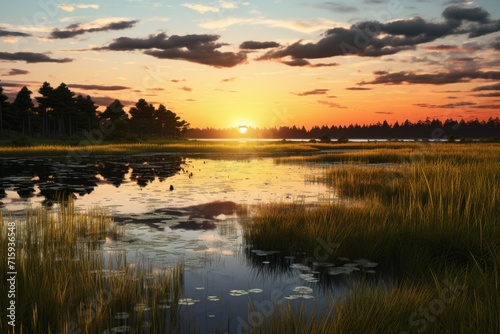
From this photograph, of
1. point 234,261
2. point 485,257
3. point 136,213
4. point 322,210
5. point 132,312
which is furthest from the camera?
point 136,213

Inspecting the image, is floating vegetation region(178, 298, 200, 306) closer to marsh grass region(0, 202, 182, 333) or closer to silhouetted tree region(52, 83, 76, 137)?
marsh grass region(0, 202, 182, 333)

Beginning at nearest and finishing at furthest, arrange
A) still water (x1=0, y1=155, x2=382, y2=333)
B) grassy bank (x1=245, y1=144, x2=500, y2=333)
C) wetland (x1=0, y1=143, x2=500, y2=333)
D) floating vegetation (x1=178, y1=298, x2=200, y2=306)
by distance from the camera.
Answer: grassy bank (x1=245, y1=144, x2=500, y2=333), wetland (x1=0, y1=143, x2=500, y2=333), floating vegetation (x1=178, y1=298, x2=200, y2=306), still water (x1=0, y1=155, x2=382, y2=333)

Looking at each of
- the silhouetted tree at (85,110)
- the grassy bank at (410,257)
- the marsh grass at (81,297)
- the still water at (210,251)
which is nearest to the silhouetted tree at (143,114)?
the silhouetted tree at (85,110)

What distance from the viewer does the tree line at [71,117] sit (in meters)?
86.9

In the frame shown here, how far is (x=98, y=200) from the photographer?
17328mm

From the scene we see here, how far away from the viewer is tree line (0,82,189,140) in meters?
86.9

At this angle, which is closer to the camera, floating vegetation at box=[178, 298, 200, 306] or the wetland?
the wetland

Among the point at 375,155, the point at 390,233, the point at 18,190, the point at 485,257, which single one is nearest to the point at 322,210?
the point at 390,233

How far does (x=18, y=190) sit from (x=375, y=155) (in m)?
30.8

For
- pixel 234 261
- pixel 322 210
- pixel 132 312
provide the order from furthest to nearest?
pixel 322 210 < pixel 234 261 < pixel 132 312

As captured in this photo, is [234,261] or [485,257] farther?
[234,261]

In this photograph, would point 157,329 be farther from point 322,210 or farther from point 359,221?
point 322,210

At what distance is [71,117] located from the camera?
100m

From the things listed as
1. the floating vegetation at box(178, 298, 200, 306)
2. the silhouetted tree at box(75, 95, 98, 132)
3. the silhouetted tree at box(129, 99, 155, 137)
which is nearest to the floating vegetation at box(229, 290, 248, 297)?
the floating vegetation at box(178, 298, 200, 306)
